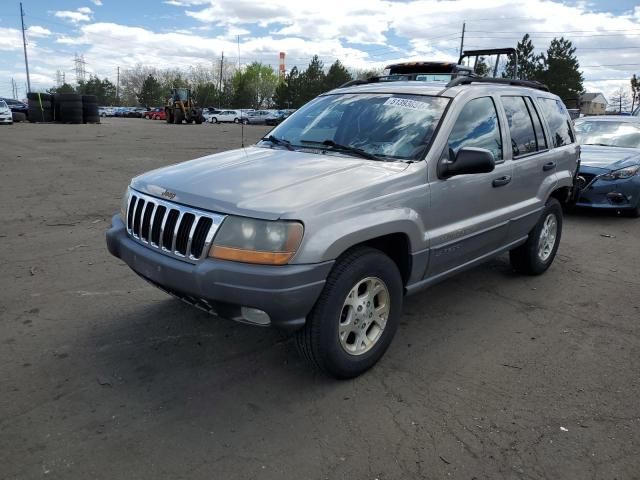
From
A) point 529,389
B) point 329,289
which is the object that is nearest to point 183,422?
point 329,289

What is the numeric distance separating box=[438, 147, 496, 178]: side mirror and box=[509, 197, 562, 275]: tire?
1.89m

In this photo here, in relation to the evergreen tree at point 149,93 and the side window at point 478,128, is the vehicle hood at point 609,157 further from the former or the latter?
the evergreen tree at point 149,93

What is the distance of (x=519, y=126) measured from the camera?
450 centimetres

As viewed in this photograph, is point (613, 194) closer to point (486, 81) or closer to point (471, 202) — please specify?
point (486, 81)

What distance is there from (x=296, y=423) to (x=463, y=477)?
0.90 m

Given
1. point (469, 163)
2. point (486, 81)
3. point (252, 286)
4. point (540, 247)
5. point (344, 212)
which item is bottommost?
point (540, 247)

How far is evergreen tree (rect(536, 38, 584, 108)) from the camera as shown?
54375 mm

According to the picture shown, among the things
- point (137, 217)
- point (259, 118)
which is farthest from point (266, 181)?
point (259, 118)

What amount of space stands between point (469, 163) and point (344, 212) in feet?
3.44

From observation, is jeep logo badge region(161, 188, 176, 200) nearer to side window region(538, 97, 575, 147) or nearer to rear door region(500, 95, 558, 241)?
rear door region(500, 95, 558, 241)

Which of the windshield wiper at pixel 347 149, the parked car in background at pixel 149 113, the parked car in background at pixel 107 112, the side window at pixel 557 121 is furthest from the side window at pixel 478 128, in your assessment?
the parked car in background at pixel 107 112

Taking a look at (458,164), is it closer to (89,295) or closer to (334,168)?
(334,168)

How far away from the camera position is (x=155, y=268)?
3.01 metres

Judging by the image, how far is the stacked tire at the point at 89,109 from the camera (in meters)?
34.7
